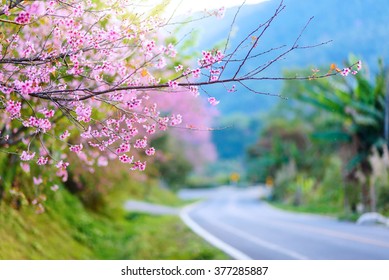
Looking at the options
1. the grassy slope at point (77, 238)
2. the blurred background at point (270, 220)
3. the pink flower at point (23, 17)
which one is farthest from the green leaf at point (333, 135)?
the pink flower at point (23, 17)

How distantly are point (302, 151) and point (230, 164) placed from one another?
122 ft

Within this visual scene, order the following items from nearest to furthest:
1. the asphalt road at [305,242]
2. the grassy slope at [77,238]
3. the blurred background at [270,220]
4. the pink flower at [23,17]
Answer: the pink flower at [23,17], the blurred background at [270,220], the grassy slope at [77,238], the asphalt road at [305,242]

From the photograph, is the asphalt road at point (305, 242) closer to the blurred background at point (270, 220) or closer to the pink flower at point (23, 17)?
the blurred background at point (270, 220)

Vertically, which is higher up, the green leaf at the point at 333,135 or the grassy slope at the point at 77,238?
the green leaf at the point at 333,135

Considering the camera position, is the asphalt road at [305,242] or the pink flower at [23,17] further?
the asphalt road at [305,242]

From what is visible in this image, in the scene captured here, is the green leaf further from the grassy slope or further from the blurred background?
the grassy slope

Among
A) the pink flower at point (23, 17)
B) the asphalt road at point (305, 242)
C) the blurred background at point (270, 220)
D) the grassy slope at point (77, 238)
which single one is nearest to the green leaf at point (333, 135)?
the blurred background at point (270, 220)

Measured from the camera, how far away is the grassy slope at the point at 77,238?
27.1 ft

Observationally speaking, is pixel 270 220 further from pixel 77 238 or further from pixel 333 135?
pixel 77 238

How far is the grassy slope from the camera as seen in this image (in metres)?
8.25

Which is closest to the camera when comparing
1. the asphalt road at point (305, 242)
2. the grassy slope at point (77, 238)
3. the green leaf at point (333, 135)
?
the grassy slope at point (77, 238)
